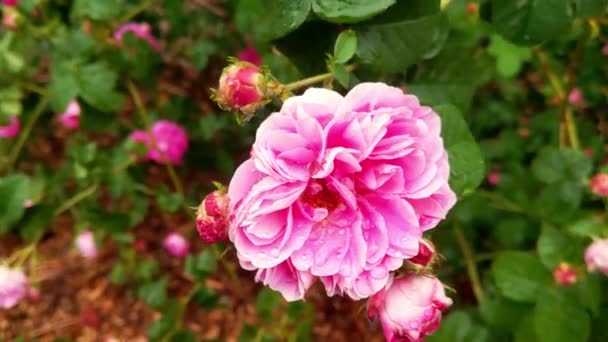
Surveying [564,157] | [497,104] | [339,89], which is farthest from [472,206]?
[339,89]

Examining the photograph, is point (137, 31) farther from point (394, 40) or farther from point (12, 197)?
point (394, 40)

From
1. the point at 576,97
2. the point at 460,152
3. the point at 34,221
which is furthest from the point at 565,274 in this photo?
the point at 34,221

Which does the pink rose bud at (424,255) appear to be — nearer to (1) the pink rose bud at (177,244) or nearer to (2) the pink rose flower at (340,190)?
(2) the pink rose flower at (340,190)

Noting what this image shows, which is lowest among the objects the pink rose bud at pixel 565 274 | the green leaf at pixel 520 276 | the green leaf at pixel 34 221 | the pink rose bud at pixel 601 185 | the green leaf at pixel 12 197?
the green leaf at pixel 520 276

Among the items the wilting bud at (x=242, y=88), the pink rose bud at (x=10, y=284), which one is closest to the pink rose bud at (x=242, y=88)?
the wilting bud at (x=242, y=88)

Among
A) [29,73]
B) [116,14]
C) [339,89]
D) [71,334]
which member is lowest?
[71,334]

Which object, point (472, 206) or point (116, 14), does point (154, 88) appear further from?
point (472, 206)
